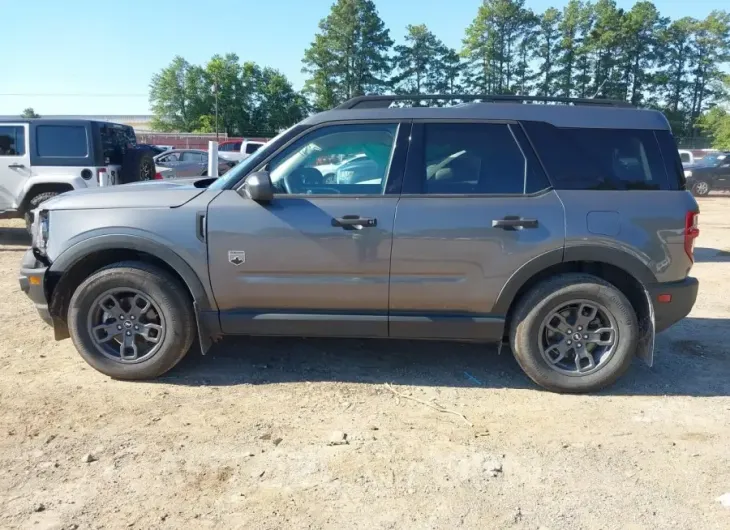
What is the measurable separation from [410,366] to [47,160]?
7.79 meters

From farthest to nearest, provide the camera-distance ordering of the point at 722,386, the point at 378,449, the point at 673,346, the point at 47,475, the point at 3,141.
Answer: the point at 3,141 → the point at 673,346 → the point at 722,386 → the point at 378,449 → the point at 47,475

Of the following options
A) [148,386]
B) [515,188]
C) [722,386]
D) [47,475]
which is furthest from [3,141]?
[722,386]

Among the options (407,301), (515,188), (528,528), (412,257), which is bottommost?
(528,528)

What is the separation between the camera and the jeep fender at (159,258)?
4.00 metres

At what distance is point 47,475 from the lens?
302 cm

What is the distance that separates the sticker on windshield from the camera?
3.97 m

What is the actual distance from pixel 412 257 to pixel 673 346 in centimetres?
276

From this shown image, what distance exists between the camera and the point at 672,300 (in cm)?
399

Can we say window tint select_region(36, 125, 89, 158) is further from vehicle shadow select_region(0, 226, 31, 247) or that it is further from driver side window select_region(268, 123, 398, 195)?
driver side window select_region(268, 123, 398, 195)

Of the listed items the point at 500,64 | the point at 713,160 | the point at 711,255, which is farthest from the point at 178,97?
the point at 711,255

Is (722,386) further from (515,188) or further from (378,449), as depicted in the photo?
(378,449)

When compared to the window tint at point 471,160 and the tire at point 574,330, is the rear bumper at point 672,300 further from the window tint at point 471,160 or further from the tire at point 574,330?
the window tint at point 471,160

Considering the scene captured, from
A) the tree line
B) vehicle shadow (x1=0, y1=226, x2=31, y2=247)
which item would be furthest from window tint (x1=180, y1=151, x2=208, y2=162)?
the tree line

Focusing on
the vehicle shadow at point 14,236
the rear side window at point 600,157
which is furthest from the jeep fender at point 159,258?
the vehicle shadow at point 14,236
